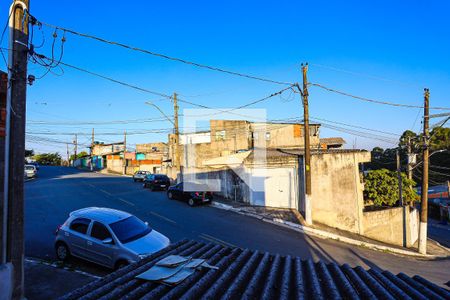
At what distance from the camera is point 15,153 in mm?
6348

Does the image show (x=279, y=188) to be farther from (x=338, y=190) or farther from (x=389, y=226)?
(x=389, y=226)

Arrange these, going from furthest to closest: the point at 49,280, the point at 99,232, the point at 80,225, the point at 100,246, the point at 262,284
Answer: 1. the point at 80,225
2. the point at 99,232
3. the point at 100,246
4. the point at 49,280
5. the point at 262,284

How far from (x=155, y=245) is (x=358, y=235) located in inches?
557

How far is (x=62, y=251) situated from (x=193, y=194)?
39.3 feet

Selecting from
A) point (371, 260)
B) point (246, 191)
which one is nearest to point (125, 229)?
point (371, 260)

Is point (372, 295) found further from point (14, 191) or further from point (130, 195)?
point (130, 195)

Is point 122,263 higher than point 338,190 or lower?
lower

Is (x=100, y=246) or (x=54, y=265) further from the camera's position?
(x=54, y=265)

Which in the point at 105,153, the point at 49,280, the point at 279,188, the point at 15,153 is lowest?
the point at 49,280

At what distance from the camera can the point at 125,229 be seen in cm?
876

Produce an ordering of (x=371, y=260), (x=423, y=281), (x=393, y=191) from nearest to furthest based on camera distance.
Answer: (x=423, y=281) < (x=371, y=260) < (x=393, y=191)

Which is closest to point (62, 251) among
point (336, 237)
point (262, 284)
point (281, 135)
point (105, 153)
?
point (262, 284)

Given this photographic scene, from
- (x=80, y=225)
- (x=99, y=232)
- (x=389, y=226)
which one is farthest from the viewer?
(x=389, y=226)

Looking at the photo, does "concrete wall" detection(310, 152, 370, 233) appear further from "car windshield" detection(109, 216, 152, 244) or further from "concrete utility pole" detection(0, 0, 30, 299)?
"concrete utility pole" detection(0, 0, 30, 299)
